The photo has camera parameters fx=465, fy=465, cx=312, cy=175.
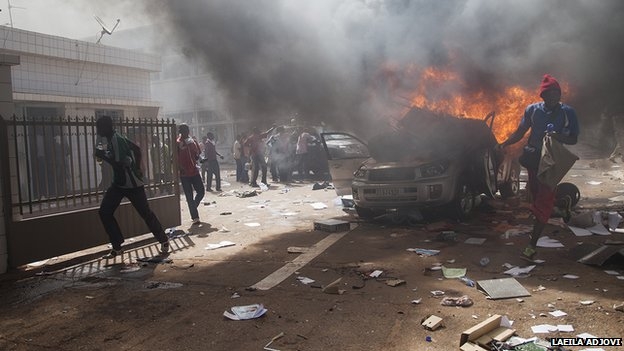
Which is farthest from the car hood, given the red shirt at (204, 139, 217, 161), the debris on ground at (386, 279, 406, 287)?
the red shirt at (204, 139, 217, 161)

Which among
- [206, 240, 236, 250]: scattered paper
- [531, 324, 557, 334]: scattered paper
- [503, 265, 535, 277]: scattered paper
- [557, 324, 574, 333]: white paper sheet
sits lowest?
[206, 240, 236, 250]: scattered paper

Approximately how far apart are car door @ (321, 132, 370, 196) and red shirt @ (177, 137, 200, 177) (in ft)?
7.55

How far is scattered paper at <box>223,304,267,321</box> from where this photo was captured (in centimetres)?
364

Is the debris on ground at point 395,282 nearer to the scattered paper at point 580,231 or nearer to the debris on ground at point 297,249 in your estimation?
the debris on ground at point 297,249

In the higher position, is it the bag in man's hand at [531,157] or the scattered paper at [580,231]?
the bag in man's hand at [531,157]

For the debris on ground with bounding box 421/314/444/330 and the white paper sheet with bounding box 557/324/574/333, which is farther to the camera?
the debris on ground with bounding box 421/314/444/330

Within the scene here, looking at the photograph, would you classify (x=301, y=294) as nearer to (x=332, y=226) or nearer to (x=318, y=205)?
(x=332, y=226)

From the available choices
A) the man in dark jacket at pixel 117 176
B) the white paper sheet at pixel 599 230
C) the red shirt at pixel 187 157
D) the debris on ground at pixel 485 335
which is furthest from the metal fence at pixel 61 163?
the white paper sheet at pixel 599 230

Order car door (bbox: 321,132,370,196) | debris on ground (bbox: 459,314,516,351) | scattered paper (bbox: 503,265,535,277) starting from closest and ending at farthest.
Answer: debris on ground (bbox: 459,314,516,351)
scattered paper (bbox: 503,265,535,277)
car door (bbox: 321,132,370,196)

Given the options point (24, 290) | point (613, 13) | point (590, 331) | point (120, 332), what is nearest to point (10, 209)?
point (24, 290)

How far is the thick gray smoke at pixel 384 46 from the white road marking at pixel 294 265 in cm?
456

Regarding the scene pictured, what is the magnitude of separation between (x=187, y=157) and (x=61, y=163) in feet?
7.17

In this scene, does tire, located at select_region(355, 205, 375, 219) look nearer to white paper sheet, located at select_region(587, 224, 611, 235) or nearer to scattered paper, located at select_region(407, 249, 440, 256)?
scattered paper, located at select_region(407, 249, 440, 256)

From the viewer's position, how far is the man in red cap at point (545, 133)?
15.9 feet
